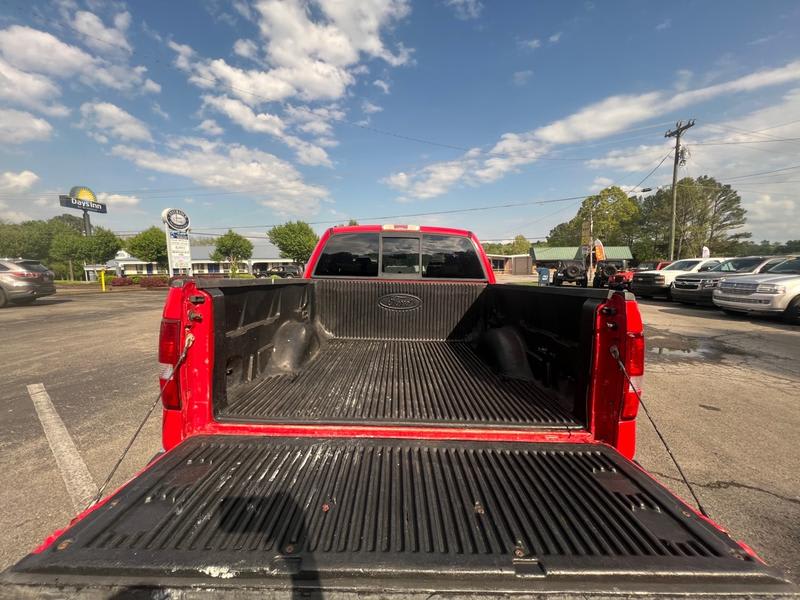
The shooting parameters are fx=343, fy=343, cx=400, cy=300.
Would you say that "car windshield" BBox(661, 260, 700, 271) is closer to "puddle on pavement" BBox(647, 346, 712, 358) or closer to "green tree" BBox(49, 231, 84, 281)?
"puddle on pavement" BBox(647, 346, 712, 358)

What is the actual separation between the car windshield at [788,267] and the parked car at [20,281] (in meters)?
25.3

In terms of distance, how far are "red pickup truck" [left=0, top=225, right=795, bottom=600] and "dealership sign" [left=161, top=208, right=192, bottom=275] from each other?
15.1m

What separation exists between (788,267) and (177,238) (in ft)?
73.4

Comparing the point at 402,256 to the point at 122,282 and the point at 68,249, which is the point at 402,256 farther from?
the point at 68,249

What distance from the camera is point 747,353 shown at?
672cm

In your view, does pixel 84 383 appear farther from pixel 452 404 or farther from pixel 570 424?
pixel 570 424

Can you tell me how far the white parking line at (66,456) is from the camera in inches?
99.0

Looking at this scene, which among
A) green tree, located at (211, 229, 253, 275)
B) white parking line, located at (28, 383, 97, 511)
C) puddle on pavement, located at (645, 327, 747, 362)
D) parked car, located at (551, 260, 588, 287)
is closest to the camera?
white parking line, located at (28, 383, 97, 511)

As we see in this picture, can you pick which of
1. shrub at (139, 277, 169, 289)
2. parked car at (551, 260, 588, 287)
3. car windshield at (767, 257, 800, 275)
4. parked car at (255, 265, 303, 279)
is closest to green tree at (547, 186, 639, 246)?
parked car at (551, 260, 588, 287)

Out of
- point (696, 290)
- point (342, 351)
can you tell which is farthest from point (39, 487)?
point (696, 290)

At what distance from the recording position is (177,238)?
15.3 meters

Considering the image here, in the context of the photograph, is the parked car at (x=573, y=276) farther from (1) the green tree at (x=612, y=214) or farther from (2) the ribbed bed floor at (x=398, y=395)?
(1) the green tree at (x=612, y=214)

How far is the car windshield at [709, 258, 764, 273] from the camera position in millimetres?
13257

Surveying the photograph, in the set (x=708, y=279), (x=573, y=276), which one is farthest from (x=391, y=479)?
(x=573, y=276)
